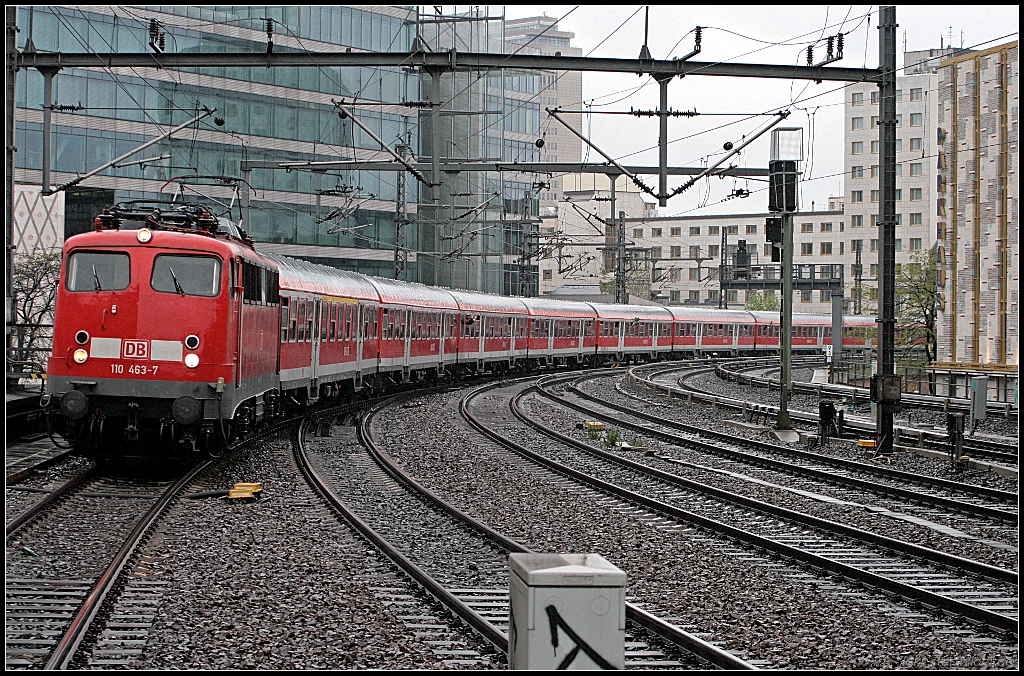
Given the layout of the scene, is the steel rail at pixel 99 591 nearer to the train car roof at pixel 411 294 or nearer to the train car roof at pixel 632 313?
the train car roof at pixel 411 294

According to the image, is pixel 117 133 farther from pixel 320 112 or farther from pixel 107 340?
pixel 107 340

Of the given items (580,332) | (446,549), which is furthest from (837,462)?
(580,332)

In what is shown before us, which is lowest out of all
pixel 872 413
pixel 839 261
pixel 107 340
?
pixel 872 413

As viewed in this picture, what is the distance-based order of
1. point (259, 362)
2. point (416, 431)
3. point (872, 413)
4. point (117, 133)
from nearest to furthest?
point (259, 362) < point (416, 431) < point (872, 413) < point (117, 133)

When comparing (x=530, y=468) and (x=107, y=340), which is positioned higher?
(x=107, y=340)

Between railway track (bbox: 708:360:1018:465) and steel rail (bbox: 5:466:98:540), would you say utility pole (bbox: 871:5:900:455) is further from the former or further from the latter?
steel rail (bbox: 5:466:98:540)

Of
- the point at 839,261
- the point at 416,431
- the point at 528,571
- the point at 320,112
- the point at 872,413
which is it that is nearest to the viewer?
Answer: the point at 528,571

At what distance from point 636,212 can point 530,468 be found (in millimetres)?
111370

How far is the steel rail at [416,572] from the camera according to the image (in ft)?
24.8

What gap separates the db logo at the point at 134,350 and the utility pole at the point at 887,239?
1217 centimetres

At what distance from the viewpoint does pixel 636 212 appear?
126 meters

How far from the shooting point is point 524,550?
10555 mm

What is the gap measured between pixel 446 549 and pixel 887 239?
1179cm

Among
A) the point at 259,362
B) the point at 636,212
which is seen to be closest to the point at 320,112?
the point at 259,362
